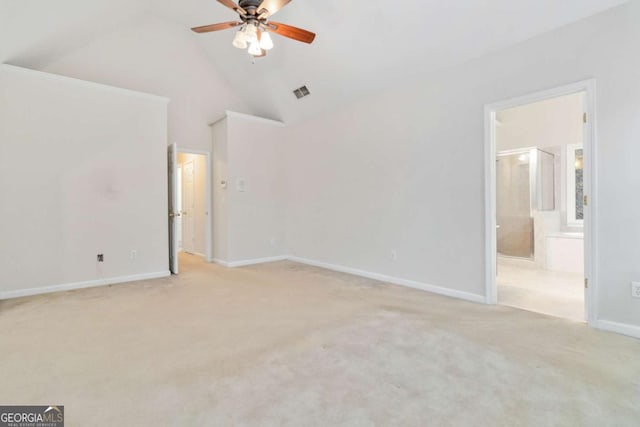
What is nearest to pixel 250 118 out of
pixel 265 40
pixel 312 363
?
pixel 265 40

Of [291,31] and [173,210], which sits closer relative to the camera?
[291,31]

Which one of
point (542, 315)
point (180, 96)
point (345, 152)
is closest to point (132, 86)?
point (180, 96)

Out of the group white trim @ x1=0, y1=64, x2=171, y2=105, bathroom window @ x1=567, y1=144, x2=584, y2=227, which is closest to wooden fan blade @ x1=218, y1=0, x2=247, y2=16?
white trim @ x1=0, y1=64, x2=171, y2=105

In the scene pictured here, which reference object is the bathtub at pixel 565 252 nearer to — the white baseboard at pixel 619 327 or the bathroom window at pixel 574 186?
the bathroom window at pixel 574 186

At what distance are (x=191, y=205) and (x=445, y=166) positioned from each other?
5.37m

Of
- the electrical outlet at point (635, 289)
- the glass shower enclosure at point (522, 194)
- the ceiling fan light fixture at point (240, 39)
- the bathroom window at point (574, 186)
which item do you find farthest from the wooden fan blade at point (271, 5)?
the bathroom window at point (574, 186)

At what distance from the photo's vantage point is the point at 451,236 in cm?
359

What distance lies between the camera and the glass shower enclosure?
17.2 ft

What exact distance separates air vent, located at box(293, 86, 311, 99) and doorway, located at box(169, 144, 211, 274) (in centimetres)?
208

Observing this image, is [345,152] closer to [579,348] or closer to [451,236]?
[451,236]

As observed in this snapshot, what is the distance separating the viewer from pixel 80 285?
13.1 feet

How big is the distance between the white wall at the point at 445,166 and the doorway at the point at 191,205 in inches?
64.3

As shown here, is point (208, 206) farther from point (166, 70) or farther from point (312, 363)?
point (312, 363)

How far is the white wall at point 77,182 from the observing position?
3.62 meters
